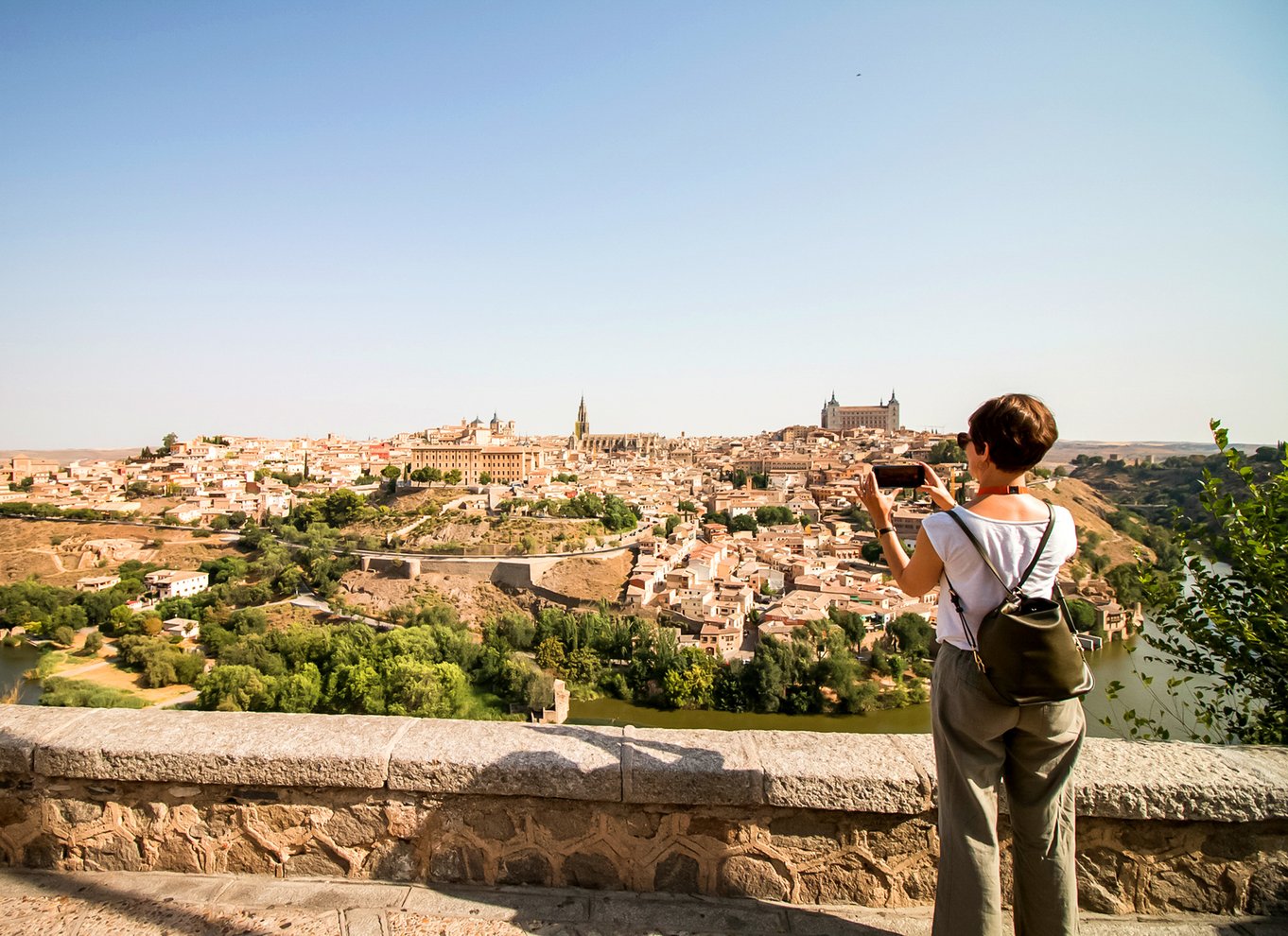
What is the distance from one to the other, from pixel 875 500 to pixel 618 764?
0.91 m

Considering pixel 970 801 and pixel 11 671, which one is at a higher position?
pixel 970 801

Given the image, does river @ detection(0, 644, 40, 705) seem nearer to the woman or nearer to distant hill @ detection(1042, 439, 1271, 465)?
the woman

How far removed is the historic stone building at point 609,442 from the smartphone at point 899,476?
3369 inches

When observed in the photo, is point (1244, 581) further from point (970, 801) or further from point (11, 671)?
point (11, 671)

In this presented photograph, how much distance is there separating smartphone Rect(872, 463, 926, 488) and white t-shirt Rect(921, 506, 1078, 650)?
1.04 feet

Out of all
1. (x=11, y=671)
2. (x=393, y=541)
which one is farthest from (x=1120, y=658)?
(x=11, y=671)

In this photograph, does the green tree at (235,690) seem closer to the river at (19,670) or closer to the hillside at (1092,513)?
the river at (19,670)

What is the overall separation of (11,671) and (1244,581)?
30.7m

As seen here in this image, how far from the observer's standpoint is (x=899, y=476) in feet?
5.48

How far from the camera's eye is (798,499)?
5025 cm

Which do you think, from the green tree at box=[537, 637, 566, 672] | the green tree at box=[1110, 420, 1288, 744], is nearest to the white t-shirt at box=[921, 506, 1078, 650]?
the green tree at box=[1110, 420, 1288, 744]

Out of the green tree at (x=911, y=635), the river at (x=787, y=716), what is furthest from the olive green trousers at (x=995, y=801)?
the green tree at (x=911, y=635)

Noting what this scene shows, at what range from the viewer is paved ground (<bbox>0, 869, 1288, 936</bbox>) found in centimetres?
162

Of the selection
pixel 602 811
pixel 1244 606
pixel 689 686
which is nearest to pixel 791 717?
pixel 689 686
